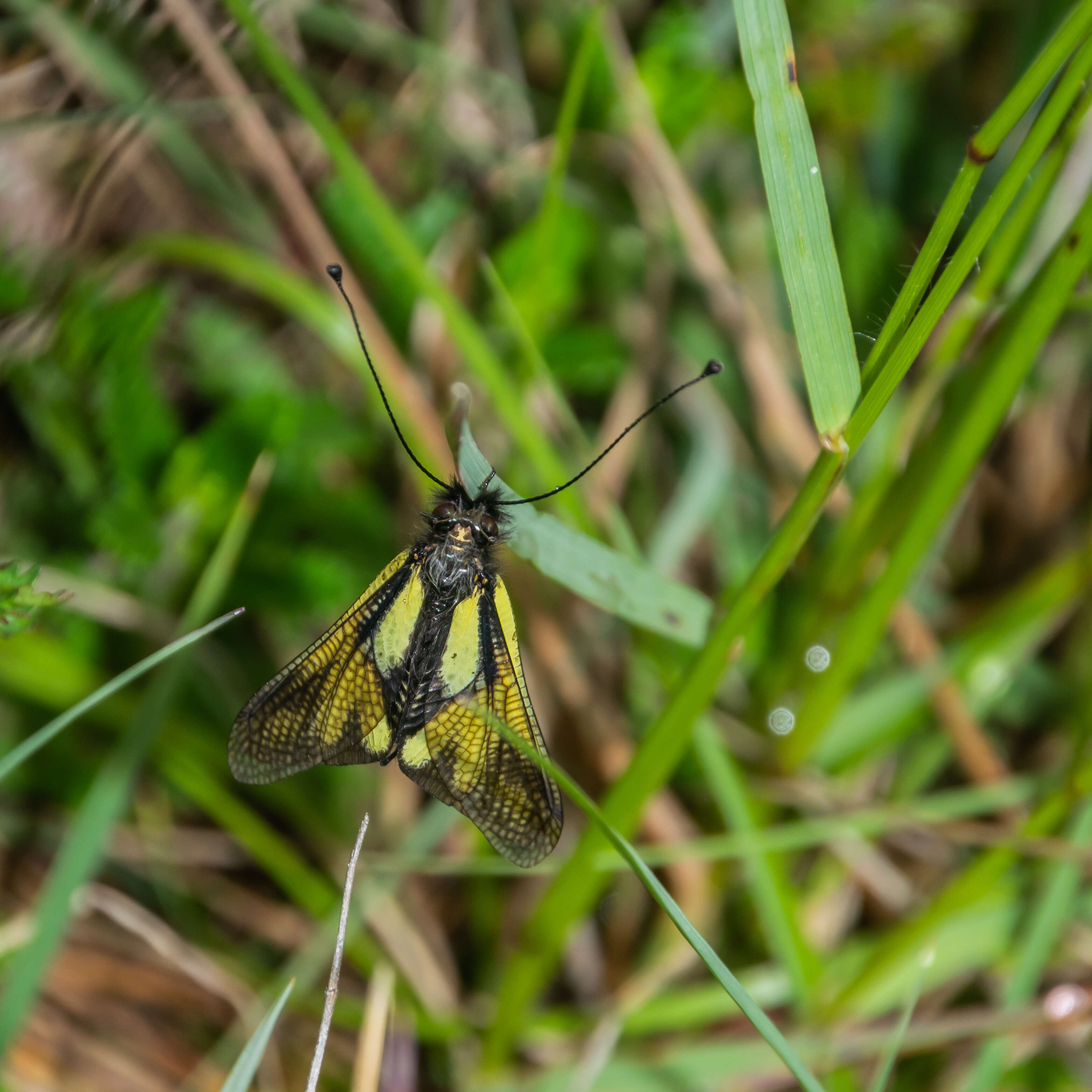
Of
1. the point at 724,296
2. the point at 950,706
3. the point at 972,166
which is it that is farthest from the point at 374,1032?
the point at 724,296

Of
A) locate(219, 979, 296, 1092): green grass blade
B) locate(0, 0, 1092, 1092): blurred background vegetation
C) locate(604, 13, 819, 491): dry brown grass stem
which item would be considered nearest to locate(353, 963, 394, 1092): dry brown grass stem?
locate(0, 0, 1092, 1092): blurred background vegetation

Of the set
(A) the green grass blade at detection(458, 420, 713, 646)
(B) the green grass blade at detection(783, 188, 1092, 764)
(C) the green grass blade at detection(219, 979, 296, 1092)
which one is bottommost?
(C) the green grass blade at detection(219, 979, 296, 1092)

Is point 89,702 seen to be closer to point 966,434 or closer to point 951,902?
point 966,434

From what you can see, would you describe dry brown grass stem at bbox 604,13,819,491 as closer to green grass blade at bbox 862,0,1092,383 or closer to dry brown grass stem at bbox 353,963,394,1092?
green grass blade at bbox 862,0,1092,383

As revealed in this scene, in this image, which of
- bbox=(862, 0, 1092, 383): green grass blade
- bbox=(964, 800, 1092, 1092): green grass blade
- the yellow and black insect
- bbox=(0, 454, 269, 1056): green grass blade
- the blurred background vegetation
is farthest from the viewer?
the blurred background vegetation

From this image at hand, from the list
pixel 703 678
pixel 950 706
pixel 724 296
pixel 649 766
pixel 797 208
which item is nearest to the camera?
pixel 797 208

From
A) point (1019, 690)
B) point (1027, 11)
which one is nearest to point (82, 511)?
point (1019, 690)
